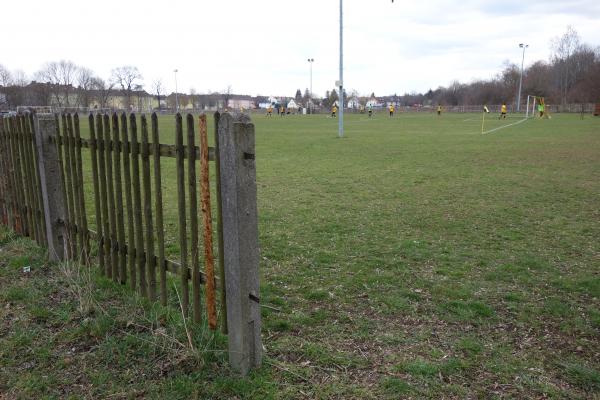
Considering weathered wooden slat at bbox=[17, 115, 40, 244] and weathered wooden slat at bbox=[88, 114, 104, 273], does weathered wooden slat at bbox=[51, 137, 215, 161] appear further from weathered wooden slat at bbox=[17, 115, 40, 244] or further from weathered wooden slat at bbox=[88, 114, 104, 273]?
weathered wooden slat at bbox=[17, 115, 40, 244]

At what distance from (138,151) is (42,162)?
6.11 feet

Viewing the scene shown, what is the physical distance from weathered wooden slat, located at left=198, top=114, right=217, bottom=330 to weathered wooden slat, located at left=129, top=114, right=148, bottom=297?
2.98 ft

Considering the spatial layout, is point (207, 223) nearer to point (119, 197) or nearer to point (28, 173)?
point (119, 197)

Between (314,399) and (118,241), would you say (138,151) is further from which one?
(314,399)

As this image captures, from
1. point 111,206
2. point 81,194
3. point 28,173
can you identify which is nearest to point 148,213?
point 111,206

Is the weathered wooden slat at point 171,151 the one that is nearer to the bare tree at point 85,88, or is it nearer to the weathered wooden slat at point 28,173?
the weathered wooden slat at point 28,173

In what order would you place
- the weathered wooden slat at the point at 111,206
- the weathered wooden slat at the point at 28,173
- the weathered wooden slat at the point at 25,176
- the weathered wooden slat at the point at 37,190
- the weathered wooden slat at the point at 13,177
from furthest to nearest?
the weathered wooden slat at the point at 13,177 < the weathered wooden slat at the point at 25,176 < the weathered wooden slat at the point at 28,173 < the weathered wooden slat at the point at 37,190 < the weathered wooden slat at the point at 111,206

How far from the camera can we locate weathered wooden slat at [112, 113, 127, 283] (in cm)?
410

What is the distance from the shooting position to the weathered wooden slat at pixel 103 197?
4.32m

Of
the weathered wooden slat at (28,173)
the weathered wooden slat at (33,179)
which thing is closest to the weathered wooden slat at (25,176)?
the weathered wooden slat at (28,173)

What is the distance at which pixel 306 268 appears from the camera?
17.7ft

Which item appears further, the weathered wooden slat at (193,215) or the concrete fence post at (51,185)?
the concrete fence post at (51,185)

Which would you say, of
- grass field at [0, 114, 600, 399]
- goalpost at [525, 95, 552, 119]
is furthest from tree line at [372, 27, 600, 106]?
grass field at [0, 114, 600, 399]

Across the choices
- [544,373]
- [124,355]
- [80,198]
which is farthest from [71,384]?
[544,373]
